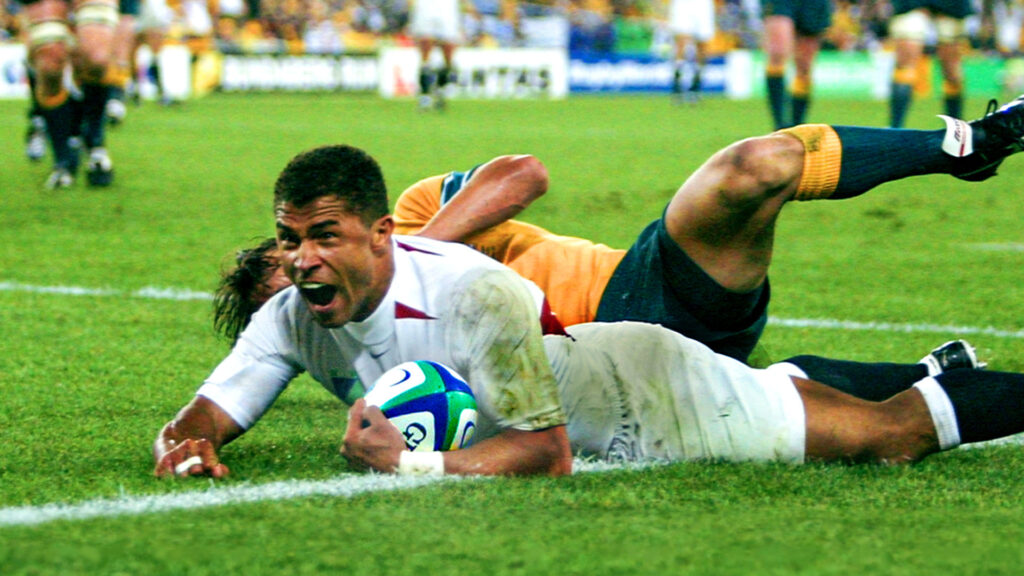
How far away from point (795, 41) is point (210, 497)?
978 centimetres

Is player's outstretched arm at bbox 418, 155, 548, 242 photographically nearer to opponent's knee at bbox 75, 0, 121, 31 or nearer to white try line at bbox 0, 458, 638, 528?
white try line at bbox 0, 458, 638, 528

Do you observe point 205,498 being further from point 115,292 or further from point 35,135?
point 35,135

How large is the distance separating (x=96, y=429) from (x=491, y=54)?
2337cm

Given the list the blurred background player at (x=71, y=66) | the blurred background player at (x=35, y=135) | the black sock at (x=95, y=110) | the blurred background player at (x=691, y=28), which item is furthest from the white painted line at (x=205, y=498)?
the blurred background player at (x=691, y=28)

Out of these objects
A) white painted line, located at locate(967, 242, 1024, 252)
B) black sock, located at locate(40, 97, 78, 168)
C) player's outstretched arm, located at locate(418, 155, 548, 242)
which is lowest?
white painted line, located at locate(967, 242, 1024, 252)

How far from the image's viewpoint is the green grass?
2602 mm

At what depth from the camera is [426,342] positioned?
337 centimetres

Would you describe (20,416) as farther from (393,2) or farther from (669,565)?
(393,2)

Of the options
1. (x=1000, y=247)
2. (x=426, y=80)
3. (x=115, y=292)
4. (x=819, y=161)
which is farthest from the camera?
(x=426, y=80)

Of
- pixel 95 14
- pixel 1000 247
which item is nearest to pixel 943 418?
pixel 1000 247

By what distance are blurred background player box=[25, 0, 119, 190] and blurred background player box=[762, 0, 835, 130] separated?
Result: 511cm

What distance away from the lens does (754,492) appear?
10.2 ft

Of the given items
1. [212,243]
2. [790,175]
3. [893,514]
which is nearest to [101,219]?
[212,243]

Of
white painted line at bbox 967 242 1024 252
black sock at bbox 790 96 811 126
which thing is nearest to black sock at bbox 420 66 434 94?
black sock at bbox 790 96 811 126
